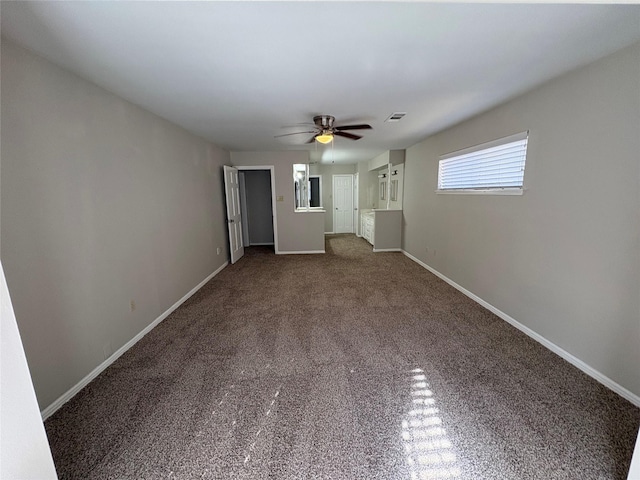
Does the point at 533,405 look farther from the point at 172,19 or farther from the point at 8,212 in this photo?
the point at 8,212

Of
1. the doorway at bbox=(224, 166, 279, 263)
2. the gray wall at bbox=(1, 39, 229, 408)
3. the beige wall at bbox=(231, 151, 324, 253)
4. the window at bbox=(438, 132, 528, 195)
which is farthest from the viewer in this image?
the doorway at bbox=(224, 166, 279, 263)

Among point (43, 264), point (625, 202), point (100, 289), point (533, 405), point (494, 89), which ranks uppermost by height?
point (494, 89)

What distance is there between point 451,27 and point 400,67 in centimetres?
49

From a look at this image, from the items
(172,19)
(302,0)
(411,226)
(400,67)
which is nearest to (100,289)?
(172,19)

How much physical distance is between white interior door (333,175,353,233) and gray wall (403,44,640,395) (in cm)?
551

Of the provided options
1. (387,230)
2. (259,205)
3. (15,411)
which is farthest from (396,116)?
(259,205)

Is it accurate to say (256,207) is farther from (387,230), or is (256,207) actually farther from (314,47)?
(314,47)

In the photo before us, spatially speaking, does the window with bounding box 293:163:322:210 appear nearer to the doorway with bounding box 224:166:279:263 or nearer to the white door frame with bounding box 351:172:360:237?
the doorway with bounding box 224:166:279:263

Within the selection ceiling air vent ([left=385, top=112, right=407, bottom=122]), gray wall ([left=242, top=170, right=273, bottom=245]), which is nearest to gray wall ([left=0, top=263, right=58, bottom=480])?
ceiling air vent ([left=385, top=112, right=407, bottom=122])

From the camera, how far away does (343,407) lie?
1727 mm

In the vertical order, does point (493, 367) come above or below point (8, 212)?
below

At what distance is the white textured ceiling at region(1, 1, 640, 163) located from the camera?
1.35 meters

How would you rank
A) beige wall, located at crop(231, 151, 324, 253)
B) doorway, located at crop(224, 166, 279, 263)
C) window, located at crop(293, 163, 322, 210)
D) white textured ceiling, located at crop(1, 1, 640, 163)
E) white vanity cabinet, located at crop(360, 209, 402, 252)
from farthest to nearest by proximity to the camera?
doorway, located at crop(224, 166, 279, 263) < window, located at crop(293, 163, 322, 210) < white vanity cabinet, located at crop(360, 209, 402, 252) < beige wall, located at crop(231, 151, 324, 253) < white textured ceiling, located at crop(1, 1, 640, 163)

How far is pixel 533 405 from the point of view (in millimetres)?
1718
